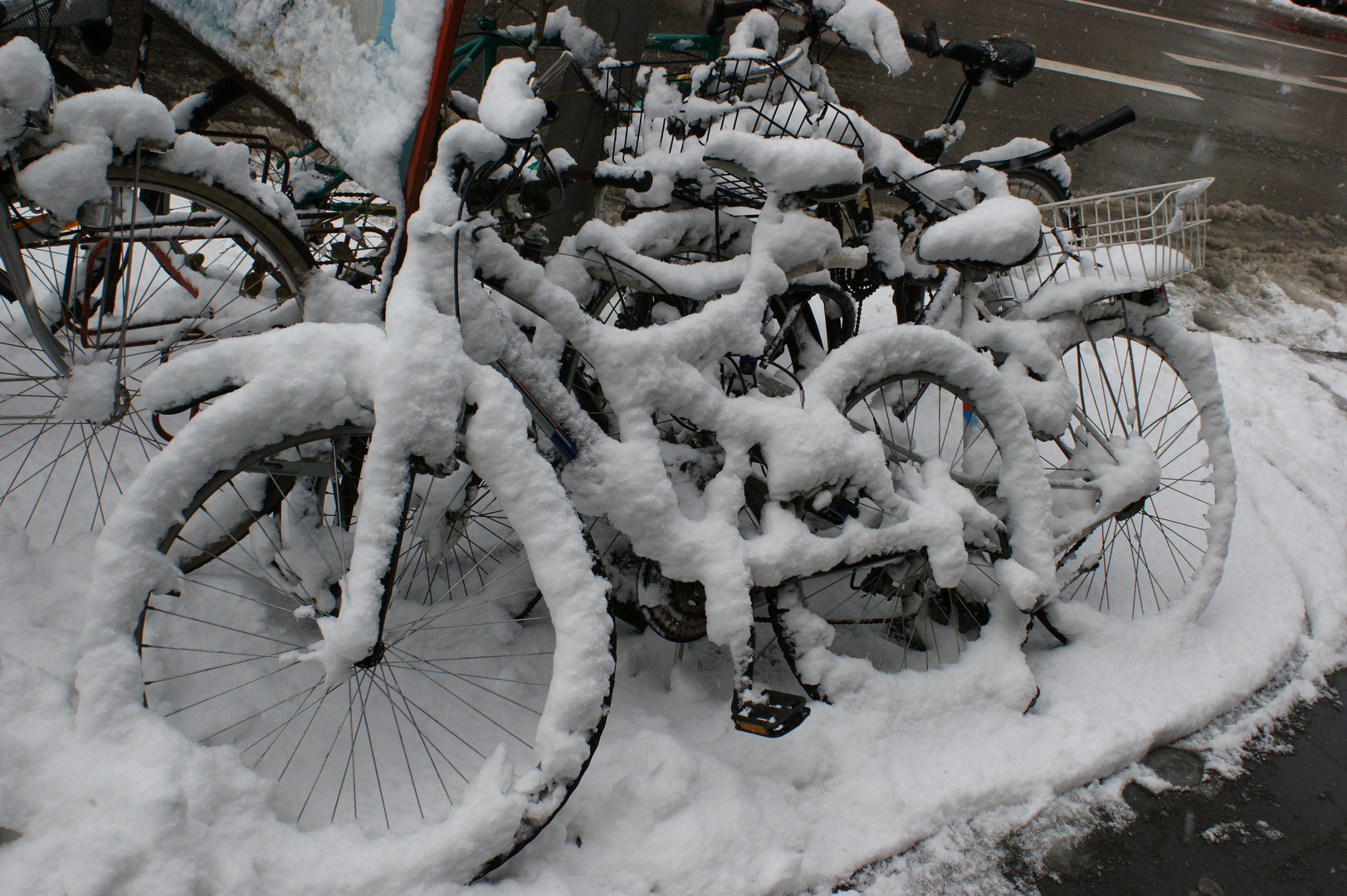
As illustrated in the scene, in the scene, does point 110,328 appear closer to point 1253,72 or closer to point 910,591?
point 910,591

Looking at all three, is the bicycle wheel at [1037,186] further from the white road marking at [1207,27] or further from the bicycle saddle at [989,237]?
the white road marking at [1207,27]

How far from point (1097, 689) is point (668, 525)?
4.98 ft

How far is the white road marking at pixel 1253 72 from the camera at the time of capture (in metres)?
10.5

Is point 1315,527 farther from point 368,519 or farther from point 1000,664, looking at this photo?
point 368,519

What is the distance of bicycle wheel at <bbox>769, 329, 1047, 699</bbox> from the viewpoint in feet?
6.97

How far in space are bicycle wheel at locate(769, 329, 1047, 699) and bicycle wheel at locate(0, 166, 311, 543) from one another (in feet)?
5.09

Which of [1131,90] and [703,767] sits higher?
[1131,90]

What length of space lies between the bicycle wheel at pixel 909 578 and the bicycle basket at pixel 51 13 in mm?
2417

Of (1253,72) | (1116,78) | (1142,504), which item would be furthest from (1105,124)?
(1253,72)

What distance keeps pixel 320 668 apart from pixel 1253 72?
13.4 m

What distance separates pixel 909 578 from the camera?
2330 mm

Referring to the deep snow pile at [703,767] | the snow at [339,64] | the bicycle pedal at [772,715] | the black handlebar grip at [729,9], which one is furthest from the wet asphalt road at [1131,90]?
the bicycle pedal at [772,715]

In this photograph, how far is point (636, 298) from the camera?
111 inches

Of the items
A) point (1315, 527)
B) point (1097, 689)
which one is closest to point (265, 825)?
point (1097, 689)
